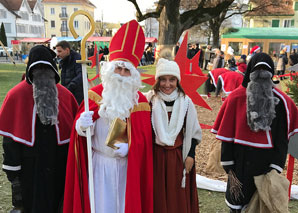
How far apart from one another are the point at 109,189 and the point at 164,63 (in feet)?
4.38

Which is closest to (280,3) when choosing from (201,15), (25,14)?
(201,15)

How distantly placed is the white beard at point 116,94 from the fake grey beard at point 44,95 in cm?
48

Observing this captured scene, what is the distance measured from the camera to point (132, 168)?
105 inches

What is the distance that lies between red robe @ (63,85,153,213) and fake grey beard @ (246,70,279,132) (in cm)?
101

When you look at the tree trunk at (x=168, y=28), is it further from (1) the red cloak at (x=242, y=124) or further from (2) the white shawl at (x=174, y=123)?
(2) the white shawl at (x=174, y=123)

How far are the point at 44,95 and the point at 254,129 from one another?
2.03 m

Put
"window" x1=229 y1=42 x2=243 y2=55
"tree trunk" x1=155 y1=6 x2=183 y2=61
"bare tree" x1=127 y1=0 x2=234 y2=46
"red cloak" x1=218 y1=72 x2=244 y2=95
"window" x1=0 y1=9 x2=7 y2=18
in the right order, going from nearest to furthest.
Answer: "red cloak" x1=218 y1=72 x2=244 y2=95 → "bare tree" x1=127 y1=0 x2=234 y2=46 → "tree trunk" x1=155 y1=6 x2=183 y2=61 → "window" x1=229 y1=42 x2=243 y2=55 → "window" x1=0 y1=9 x2=7 y2=18

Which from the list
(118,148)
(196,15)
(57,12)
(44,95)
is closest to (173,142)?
(118,148)

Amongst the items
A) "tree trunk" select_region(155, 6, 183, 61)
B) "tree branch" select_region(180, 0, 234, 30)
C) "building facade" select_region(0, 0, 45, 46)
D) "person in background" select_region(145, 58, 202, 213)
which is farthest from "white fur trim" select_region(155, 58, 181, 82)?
"building facade" select_region(0, 0, 45, 46)

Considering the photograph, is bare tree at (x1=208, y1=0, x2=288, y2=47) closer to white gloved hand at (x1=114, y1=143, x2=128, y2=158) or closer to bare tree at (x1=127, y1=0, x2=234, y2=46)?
bare tree at (x1=127, y1=0, x2=234, y2=46)

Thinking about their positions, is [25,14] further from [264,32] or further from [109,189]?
[109,189]

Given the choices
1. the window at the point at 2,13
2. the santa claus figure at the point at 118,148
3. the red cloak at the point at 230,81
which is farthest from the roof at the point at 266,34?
the window at the point at 2,13

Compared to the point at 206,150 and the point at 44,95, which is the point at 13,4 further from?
the point at 44,95

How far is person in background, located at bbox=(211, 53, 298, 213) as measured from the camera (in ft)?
9.45
